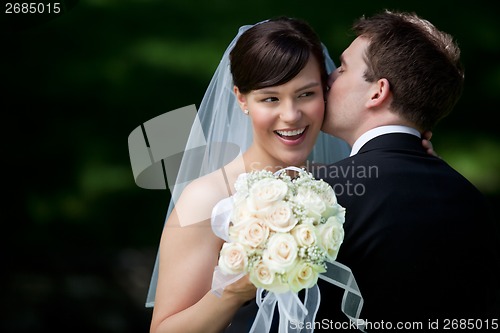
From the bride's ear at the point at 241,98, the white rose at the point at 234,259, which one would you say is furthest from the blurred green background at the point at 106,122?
the white rose at the point at 234,259

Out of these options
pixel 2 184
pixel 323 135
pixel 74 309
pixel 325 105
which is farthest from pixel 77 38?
pixel 325 105

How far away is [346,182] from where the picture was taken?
10.5 ft

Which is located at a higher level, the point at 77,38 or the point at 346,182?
the point at 77,38

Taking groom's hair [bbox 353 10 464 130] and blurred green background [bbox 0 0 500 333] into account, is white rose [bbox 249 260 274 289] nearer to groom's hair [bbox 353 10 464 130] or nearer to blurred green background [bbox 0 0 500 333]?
groom's hair [bbox 353 10 464 130]

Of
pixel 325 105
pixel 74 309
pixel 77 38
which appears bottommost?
pixel 74 309

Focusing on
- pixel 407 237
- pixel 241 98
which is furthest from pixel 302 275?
pixel 241 98

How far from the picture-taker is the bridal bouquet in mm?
2789

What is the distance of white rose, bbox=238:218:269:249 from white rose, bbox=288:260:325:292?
145 millimetres

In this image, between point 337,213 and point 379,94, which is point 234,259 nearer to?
point 337,213

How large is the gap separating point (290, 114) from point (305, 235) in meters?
1.11

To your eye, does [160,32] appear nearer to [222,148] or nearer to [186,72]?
[186,72]

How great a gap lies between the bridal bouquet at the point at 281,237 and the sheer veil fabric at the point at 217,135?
1.38 metres

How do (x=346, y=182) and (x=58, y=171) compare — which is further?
(x=58, y=171)

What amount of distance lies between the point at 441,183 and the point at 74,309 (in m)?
3.96
